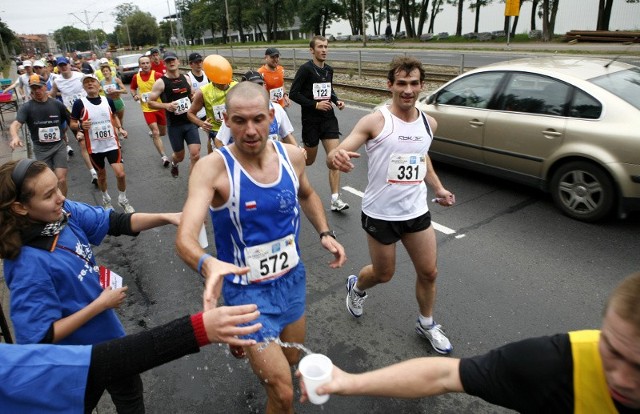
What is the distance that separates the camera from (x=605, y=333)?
1.22m

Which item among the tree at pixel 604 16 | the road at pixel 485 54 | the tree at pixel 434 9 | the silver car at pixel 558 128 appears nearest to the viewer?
the silver car at pixel 558 128

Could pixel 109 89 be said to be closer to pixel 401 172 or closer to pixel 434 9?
pixel 401 172

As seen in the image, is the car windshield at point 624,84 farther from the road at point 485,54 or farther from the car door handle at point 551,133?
the road at point 485,54

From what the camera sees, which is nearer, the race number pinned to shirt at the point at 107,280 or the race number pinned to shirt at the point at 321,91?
the race number pinned to shirt at the point at 107,280

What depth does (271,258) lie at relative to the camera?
2.46m

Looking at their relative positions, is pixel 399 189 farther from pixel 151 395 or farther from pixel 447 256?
pixel 151 395

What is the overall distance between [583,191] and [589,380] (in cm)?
459

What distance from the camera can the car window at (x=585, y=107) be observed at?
5023 millimetres

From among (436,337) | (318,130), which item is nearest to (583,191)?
(436,337)

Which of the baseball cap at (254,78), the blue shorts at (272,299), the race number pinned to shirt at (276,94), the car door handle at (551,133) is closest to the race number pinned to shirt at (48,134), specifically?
the baseball cap at (254,78)

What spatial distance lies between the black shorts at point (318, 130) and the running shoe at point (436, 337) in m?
3.40

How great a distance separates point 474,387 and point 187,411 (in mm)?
2188

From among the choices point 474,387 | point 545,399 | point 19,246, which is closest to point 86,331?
point 19,246

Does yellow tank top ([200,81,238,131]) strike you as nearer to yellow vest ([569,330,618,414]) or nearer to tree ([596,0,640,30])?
yellow vest ([569,330,618,414])
